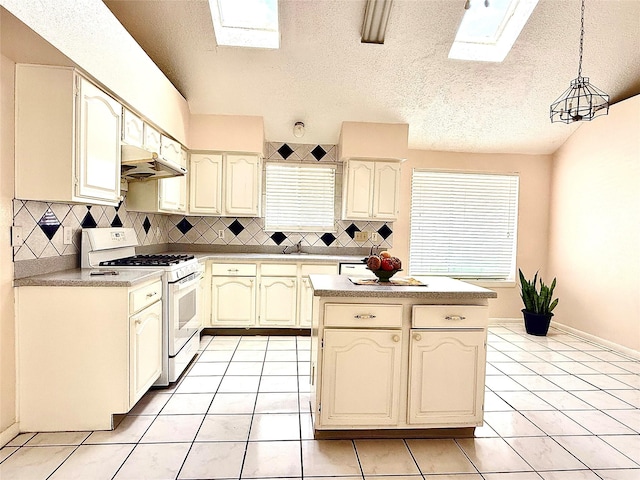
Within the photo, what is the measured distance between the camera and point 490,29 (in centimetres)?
343

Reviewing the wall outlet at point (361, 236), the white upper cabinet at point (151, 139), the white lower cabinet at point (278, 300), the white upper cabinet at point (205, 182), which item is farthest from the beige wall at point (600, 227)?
the white upper cabinet at point (151, 139)

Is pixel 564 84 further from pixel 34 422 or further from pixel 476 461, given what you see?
pixel 34 422

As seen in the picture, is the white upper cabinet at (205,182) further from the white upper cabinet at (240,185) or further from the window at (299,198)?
the window at (299,198)

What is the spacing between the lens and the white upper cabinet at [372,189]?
429 centimetres

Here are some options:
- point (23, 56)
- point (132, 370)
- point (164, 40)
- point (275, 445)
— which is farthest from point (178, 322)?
point (164, 40)

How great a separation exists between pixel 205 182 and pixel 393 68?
7.62ft

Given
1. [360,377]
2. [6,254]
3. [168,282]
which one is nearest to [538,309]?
[360,377]

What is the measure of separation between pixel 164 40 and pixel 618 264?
16.3 ft

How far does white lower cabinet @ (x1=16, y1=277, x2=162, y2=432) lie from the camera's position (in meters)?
2.09

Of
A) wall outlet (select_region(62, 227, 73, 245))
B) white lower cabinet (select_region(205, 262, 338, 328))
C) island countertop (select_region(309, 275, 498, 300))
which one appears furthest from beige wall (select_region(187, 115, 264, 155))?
island countertop (select_region(309, 275, 498, 300))

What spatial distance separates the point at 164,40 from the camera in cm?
322

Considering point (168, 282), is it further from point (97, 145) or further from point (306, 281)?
point (306, 281)

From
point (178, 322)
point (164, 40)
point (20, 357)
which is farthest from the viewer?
point (164, 40)

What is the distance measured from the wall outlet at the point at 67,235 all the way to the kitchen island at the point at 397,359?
179cm
